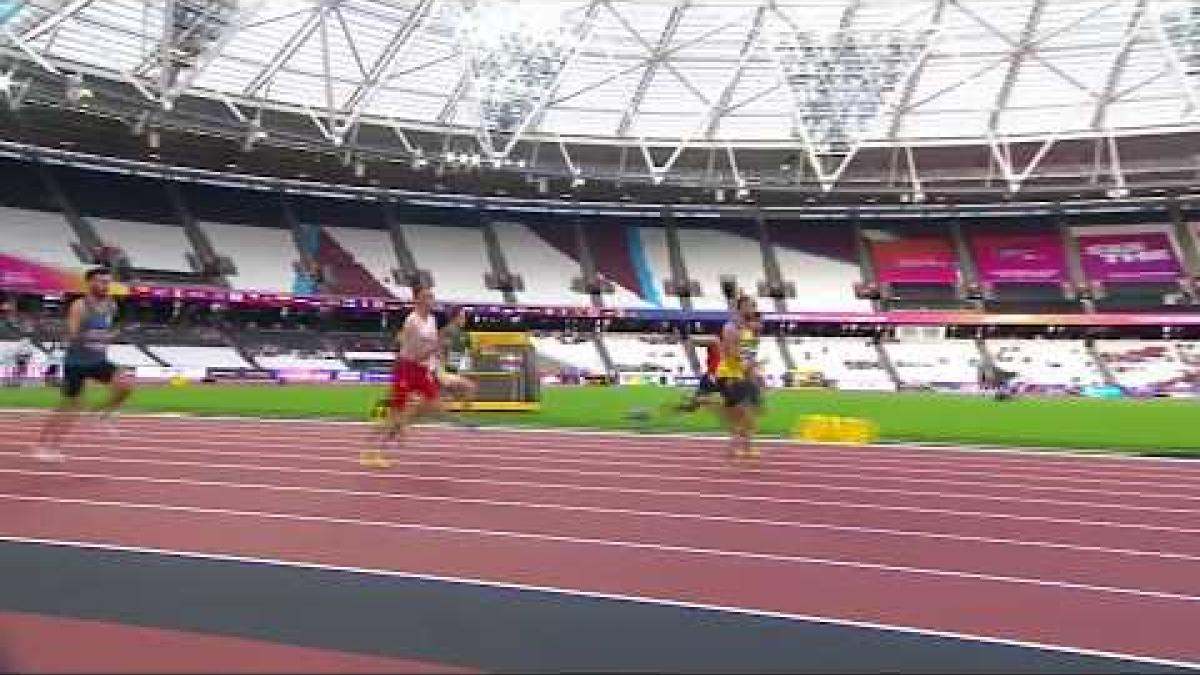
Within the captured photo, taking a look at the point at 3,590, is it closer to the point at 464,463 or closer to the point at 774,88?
the point at 464,463

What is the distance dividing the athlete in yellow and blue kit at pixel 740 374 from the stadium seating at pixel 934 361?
135ft

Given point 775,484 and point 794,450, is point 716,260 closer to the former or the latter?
point 794,450

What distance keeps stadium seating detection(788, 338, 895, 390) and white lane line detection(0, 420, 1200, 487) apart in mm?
38952

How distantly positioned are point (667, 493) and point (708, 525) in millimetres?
1969

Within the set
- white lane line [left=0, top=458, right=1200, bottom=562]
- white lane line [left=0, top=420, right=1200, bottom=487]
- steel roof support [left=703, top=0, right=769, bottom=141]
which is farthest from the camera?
steel roof support [left=703, top=0, right=769, bottom=141]

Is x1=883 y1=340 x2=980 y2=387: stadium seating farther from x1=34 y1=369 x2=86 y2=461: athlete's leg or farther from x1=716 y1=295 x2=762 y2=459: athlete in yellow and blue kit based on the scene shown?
x1=34 y1=369 x2=86 y2=461: athlete's leg

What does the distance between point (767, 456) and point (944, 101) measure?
111 feet

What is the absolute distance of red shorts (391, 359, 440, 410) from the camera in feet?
40.6

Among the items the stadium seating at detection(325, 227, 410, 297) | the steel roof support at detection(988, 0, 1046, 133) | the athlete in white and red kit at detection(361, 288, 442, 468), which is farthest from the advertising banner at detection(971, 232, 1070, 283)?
the athlete in white and red kit at detection(361, 288, 442, 468)

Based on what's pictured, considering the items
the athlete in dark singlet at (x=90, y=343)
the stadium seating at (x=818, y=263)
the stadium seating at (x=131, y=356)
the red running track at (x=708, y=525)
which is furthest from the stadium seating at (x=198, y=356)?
the athlete in dark singlet at (x=90, y=343)

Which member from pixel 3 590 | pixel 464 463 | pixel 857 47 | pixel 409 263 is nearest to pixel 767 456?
pixel 464 463

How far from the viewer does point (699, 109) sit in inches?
1831

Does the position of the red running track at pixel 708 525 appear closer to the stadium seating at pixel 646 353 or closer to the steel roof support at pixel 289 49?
the steel roof support at pixel 289 49

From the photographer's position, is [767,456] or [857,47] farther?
[857,47]
